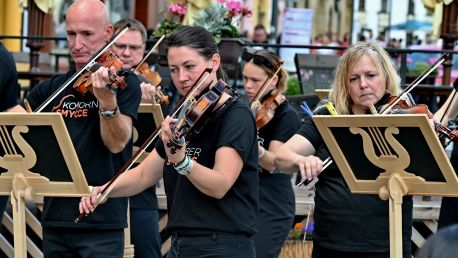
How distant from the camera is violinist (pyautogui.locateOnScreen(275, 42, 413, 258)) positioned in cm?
514

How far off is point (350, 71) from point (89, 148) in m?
1.27

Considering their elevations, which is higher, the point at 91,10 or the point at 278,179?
the point at 91,10

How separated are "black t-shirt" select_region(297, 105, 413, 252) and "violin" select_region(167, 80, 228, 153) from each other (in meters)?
0.83

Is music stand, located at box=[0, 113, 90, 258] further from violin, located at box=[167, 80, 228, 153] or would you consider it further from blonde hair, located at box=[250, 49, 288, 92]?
blonde hair, located at box=[250, 49, 288, 92]

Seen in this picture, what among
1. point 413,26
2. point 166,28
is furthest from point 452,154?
point 413,26

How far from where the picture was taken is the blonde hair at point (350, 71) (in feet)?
17.1

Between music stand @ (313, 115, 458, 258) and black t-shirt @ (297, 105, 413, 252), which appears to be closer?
music stand @ (313, 115, 458, 258)

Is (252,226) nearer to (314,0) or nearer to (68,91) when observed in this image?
(68,91)

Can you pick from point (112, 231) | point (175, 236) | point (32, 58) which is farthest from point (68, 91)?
point (32, 58)

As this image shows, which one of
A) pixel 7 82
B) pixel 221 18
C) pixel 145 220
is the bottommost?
pixel 145 220

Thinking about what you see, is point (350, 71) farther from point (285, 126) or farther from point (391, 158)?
point (285, 126)

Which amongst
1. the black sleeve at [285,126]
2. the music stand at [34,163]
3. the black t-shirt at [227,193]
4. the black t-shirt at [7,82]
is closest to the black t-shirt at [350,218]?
the black t-shirt at [227,193]

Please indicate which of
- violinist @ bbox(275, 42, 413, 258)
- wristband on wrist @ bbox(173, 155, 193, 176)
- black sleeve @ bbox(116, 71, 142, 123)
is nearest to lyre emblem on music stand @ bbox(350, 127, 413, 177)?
violinist @ bbox(275, 42, 413, 258)

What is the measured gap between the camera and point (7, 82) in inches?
239
